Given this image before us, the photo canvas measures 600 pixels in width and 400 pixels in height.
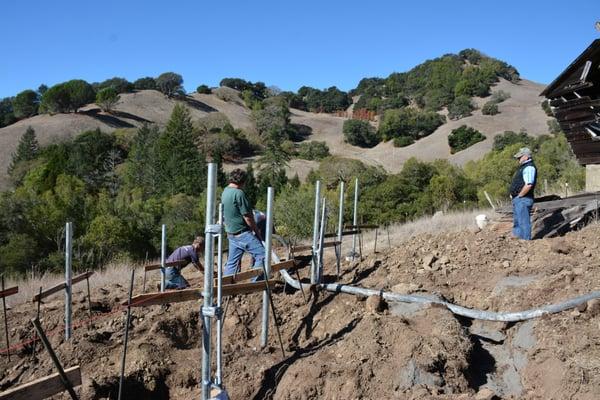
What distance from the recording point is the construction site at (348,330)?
198 inches

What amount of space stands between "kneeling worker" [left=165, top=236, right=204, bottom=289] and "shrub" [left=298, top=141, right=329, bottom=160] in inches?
1970

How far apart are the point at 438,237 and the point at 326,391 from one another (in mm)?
5044

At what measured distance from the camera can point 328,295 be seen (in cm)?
746

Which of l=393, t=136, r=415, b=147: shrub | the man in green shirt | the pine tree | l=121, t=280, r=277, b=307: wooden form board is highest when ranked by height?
l=393, t=136, r=415, b=147: shrub

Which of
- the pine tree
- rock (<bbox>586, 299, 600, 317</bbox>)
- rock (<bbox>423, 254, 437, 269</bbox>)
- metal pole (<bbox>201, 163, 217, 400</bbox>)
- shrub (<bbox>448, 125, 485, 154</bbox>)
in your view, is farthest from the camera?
shrub (<bbox>448, 125, 485, 154</bbox>)

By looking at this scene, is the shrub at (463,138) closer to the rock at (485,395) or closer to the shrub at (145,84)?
the shrub at (145,84)

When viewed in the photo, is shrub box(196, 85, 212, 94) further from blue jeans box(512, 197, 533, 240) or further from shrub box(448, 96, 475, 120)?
blue jeans box(512, 197, 533, 240)

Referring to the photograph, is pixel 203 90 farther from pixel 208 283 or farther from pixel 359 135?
pixel 208 283

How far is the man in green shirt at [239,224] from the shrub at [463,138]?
177 feet

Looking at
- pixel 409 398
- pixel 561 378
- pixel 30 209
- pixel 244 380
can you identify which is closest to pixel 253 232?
pixel 244 380

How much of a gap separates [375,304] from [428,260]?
1930mm

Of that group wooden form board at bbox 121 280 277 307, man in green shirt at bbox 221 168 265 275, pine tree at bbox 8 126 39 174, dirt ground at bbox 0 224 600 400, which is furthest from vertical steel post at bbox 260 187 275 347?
pine tree at bbox 8 126 39 174

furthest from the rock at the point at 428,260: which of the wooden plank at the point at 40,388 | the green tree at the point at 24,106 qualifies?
the green tree at the point at 24,106

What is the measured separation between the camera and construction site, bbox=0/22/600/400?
5.03 metres
